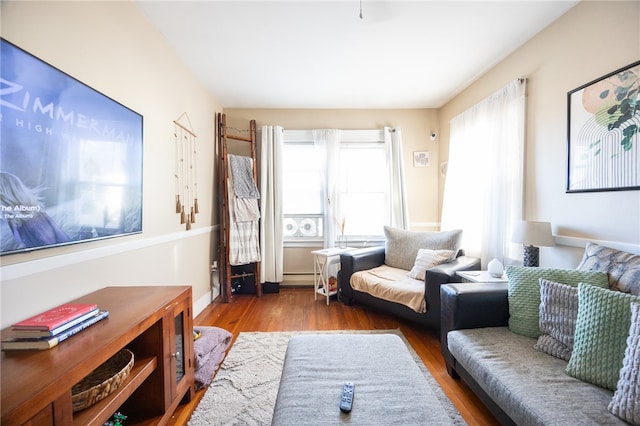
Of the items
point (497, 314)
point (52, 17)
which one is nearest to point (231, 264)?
point (52, 17)

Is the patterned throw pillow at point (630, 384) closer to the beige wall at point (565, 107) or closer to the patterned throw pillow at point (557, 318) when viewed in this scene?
the patterned throw pillow at point (557, 318)

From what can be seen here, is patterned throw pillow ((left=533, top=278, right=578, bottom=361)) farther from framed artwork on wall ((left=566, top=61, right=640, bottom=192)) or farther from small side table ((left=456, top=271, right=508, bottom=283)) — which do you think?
framed artwork on wall ((left=566, top=61, right=640, bottom=192))

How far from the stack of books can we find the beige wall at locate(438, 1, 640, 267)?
2805mm

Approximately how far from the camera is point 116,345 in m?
0.95

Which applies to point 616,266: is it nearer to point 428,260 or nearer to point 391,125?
point 428,260

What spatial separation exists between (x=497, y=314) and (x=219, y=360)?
2.00 metres

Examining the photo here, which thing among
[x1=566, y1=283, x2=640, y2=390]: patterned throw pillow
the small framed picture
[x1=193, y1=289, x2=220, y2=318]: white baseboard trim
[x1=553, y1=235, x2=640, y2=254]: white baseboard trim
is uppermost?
the small framed picture

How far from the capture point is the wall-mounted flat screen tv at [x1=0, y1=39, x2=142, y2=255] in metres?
0.95

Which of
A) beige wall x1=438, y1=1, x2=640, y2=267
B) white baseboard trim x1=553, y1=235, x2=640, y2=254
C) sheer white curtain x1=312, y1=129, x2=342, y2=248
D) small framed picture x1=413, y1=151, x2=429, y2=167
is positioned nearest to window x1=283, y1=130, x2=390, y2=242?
sheer white curtain x1=312, y1=129, x2=342, y2=248

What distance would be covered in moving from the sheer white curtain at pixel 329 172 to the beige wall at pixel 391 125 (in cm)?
18

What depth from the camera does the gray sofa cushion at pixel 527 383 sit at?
93cm

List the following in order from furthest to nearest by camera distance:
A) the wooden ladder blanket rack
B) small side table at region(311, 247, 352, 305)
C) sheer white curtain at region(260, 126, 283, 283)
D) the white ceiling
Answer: sheer white curtain at region(260, 126, 283, 283), the wooden ladder blanket rack, small side table at region(311, 247, 352, 305), the white ceiling

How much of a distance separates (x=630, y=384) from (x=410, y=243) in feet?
6.87

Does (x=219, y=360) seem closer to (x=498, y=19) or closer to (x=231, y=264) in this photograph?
(x=231, y=264)
